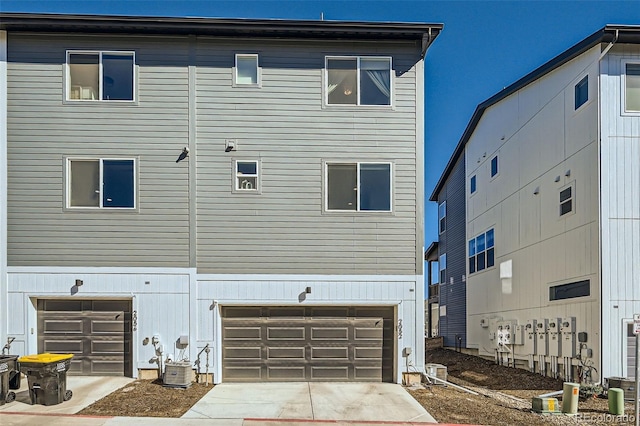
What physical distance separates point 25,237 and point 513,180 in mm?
14426

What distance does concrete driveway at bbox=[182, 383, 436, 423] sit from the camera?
33.9 feet

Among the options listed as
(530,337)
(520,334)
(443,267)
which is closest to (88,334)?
(530,337)

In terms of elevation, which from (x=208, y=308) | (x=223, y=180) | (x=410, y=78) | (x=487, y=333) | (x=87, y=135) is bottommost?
(x=487, y=333)

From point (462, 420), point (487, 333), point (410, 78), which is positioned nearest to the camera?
point (462, 420)

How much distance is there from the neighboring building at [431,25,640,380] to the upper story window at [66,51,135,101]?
1100 centimetres

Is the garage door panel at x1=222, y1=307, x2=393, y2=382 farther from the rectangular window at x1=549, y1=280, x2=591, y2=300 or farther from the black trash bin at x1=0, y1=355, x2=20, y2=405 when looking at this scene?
the rectangular window at x1=549, y1=280, x2=591, y2=300

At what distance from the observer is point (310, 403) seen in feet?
36.8

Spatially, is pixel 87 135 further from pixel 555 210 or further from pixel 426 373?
pixel 555 210

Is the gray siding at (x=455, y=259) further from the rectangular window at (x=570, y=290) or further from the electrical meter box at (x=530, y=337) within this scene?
the rectangular window at (x=570, y=290)

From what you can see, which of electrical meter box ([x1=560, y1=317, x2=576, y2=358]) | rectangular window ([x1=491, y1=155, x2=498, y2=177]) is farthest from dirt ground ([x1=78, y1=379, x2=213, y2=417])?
rectangular window ([x1=491, y1=155, x2=498, y2=177])

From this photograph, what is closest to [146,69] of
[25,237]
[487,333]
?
[25,237]

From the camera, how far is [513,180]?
750 inches

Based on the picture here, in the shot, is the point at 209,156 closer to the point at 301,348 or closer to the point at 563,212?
the point at 301,348

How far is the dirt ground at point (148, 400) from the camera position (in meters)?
10.3
